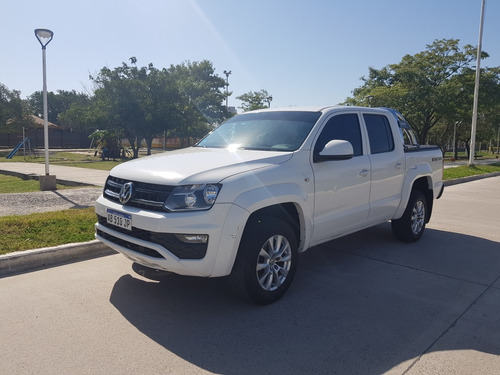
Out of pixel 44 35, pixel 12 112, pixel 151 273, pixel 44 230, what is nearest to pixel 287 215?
pixel 151 273

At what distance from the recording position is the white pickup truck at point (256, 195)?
11.7 ft

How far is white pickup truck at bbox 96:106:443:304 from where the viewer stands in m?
3.56

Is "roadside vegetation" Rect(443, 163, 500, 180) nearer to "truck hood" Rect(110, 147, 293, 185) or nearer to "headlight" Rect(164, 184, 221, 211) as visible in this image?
"truck hood" Rect(110, 147, 293, 185)

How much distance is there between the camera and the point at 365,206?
524 cm

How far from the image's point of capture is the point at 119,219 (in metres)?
3.94

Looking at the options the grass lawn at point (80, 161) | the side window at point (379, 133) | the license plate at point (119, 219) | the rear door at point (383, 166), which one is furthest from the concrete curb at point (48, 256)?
the grass lawn at point (80, 161)

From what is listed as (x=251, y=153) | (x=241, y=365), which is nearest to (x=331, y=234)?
(x=251, y=153)

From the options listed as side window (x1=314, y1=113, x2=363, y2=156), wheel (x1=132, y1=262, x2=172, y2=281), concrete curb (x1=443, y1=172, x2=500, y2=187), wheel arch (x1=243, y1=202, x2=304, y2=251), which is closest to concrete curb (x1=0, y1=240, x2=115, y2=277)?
wheel (x1=132, y1=262, x2=172, y2=281)

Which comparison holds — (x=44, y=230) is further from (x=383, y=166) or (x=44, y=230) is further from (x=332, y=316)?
(x=383, y=166)

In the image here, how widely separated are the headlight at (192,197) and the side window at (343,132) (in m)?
1.42

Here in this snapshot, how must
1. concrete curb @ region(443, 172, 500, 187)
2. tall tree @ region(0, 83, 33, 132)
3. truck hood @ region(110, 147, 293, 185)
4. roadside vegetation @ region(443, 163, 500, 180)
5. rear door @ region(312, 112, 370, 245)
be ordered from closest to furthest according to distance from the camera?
truck hood @ region(110, 147, 293, 185)
rear door @ region(312, 112, 370, 245)
concrete curb @ region(443, 172, 500, 187)
roadside vegetation @ region(443, 163, 500, 180)
tall tree @ region(0, 83, 33, 132)

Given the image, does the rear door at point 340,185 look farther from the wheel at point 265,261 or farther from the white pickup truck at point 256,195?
the wheel at point 265,261

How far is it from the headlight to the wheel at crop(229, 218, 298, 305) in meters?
0.50

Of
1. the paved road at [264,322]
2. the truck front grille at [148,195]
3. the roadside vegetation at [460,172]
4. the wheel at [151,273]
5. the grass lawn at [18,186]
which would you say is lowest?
the paved road at [264,322]
